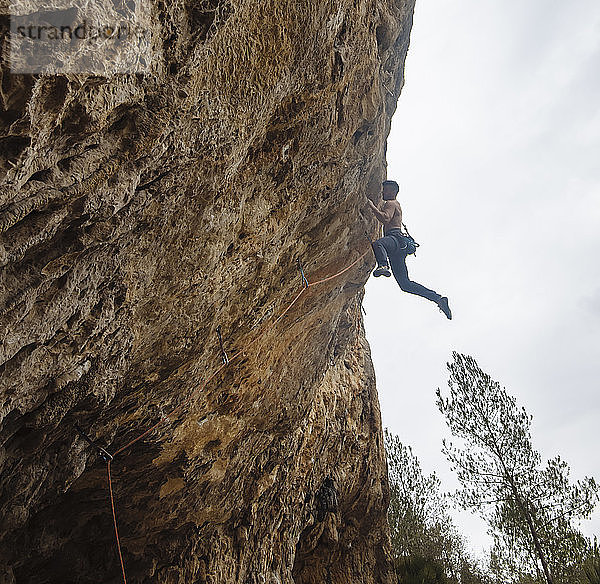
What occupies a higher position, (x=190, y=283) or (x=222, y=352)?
(x=222, y=352)

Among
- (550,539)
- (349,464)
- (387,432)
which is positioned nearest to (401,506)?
(387,432)

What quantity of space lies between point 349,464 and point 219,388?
4206 millimetres

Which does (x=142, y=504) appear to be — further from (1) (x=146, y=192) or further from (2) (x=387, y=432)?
(2) (x=387, y=432)

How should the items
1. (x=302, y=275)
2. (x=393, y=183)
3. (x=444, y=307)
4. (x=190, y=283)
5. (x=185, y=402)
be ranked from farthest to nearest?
Answer: (x=444, y=307), (x=393, y=183), (x=302, y=275), (x=185, y=402), (x=190, y=283)

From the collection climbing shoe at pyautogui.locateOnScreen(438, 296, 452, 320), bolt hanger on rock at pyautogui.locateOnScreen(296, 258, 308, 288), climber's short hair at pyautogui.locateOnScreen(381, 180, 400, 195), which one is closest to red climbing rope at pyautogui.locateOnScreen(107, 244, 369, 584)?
bolt hanger on rock at pyautogui.locateOnScreen(296, 258, 308, 288)

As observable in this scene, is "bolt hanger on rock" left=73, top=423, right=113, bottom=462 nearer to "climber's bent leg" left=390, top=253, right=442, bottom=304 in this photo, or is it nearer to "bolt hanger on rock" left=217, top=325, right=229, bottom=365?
"bolt hanger on rock" left=217, top=325, right=229, bottom=365

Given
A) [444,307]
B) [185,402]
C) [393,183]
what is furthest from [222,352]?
[444,307]

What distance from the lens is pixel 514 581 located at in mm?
14406

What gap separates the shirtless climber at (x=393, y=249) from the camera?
24.4 feet

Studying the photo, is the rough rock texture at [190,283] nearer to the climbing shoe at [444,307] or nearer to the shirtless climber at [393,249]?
the shirtless climber at [393,249]

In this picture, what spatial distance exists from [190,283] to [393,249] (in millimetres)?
4004

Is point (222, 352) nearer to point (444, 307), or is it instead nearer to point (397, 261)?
point (397, 261)

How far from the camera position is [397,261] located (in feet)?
25.7

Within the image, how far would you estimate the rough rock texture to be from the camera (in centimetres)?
296
